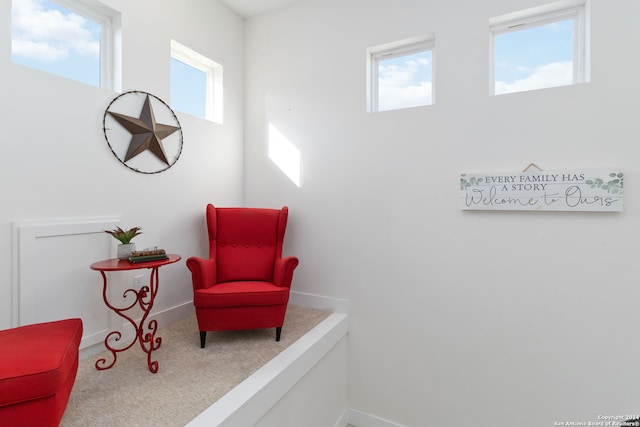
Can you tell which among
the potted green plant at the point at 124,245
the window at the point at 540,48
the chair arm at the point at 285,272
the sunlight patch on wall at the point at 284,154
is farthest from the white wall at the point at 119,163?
the window at the point at 540,48

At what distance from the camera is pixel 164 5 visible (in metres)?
2.33

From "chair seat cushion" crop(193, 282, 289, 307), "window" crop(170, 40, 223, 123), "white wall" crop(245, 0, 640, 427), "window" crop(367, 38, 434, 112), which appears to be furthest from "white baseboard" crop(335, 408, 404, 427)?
"window" crop(170, 40, 223, 123)

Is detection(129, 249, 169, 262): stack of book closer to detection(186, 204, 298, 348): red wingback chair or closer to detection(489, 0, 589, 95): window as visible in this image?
detection(186, 204, 298, 348): red wingback chair

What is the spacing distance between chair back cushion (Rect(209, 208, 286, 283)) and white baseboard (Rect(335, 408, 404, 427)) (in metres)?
1.21

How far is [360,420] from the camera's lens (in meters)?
2.43

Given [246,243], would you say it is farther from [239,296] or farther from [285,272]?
[239,296]

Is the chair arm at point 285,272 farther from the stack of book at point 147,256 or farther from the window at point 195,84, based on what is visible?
the window at point 195,84

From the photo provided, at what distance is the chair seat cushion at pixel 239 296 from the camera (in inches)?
79.0

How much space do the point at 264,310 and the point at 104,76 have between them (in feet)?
6.22

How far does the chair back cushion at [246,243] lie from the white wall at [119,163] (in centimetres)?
30

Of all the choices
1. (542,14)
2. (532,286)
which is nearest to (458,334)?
(532,286)

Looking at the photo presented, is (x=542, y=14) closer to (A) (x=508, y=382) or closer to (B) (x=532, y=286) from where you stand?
(B) (x=532, y=286)

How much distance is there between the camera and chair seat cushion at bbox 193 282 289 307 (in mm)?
2006

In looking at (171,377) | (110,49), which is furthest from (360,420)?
(110,49)
